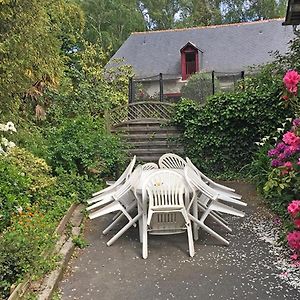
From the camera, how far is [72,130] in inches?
242

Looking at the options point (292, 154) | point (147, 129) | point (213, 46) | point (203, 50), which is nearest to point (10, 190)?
point (292, 154)

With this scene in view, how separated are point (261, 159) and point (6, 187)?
3.88 meters

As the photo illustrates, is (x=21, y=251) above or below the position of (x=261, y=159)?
above

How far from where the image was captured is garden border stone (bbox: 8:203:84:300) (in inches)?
103

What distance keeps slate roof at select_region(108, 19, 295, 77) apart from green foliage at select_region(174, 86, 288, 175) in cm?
983

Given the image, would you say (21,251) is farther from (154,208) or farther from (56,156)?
(56,156)

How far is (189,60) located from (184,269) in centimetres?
1513

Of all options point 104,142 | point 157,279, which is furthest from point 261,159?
point 157,279

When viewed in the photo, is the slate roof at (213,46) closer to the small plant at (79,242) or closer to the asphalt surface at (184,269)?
the asphalt surface at (184,269)

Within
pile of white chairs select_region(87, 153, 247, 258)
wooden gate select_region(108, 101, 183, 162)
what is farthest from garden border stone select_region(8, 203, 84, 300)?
wooden gate select_region(108, 101, 183, 162)

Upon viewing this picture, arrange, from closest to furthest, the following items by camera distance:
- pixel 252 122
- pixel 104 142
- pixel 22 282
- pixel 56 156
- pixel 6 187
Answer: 1. pixel 22 282
2. pixel 6 187
3. pixel 56 156
4. pixel 104 142
5. pixel 252 122

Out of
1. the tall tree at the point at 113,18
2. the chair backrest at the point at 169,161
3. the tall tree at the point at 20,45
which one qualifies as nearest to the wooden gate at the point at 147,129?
the tall tree at the point at 20,45

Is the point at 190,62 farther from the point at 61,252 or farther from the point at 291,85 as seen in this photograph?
the point at 61,252

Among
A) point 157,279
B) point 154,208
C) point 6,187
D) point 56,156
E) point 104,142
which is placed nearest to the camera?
point 157,279
